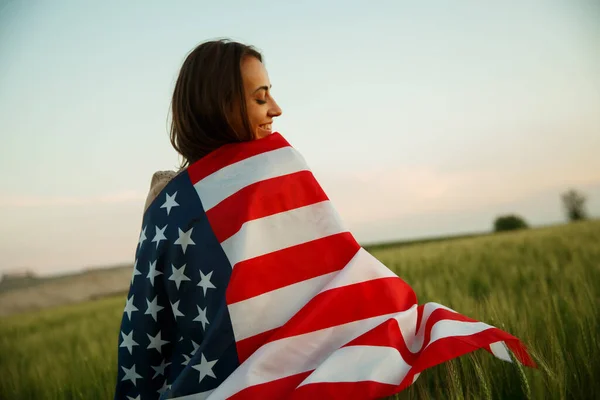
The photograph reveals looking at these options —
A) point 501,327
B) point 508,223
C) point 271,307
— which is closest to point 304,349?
point 271,307

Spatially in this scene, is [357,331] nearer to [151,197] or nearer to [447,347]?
[447,347]

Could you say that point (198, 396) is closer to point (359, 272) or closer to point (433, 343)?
point (359, 272)

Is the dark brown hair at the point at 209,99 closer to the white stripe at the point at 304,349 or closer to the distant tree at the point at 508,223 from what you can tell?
the white stripe at the point at 304,349

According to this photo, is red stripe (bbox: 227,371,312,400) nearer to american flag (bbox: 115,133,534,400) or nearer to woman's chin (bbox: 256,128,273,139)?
american flag (bbox: 115,133,534,400)

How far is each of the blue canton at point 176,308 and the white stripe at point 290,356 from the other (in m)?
0.13

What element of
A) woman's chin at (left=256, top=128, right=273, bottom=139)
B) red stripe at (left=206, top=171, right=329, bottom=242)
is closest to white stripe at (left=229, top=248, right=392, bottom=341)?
red stripe at (left=206, top=171, right=329, bottom=242)

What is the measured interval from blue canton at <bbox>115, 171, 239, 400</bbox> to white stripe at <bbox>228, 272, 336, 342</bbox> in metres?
0.04

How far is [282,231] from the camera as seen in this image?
1.61 meters

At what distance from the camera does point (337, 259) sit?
160 cm

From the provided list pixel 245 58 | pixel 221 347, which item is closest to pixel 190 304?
pixel 221 347

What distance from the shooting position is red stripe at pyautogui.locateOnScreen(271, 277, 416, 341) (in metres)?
1.45

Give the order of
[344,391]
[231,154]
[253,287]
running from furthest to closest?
[231,154], [253,287], [344,391]

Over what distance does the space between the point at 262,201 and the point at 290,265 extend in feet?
0.78

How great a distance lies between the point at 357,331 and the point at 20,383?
261 centimetres
